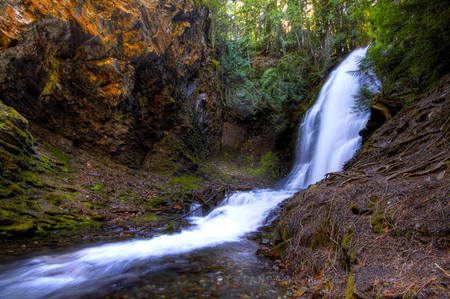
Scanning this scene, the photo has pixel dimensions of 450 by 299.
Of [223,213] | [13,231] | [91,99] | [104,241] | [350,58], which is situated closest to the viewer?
[13,231]

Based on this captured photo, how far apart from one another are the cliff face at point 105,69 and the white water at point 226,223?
5577mm

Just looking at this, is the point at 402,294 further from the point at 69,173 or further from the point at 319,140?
the point at 319,140

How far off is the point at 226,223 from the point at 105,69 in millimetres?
7777

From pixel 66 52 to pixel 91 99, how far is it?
1.86m

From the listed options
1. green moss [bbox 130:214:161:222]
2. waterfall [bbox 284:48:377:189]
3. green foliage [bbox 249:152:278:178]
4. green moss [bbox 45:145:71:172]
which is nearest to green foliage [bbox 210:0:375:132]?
waterfall [bbox 284:48:377:189]

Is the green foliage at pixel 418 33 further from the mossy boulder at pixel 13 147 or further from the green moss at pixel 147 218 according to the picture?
the mossy boulder at pixel 13 147

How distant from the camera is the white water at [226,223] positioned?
9.99 feet

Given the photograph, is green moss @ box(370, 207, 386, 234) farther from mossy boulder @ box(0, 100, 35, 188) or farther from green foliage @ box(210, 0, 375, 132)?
green foliage @ box(210, 0, 375, 132)

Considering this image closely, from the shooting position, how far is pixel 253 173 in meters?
14.3

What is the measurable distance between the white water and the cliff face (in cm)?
558

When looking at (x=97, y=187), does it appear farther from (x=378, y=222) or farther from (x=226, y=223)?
(x=378, y=222)

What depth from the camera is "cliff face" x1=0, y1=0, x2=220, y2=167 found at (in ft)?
23.8

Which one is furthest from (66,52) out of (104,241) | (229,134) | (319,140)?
(319,140)

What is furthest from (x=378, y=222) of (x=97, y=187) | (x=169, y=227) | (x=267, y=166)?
(x=267, y=166)
